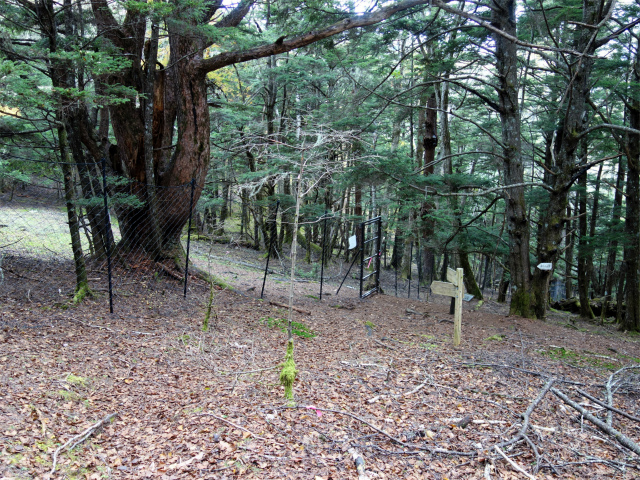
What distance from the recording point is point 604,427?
3588 mm

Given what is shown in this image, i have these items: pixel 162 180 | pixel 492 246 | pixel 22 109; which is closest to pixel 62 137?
pixel 22 109

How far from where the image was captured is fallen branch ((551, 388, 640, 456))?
10.9 ft

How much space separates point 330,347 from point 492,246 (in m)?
→ 6.19

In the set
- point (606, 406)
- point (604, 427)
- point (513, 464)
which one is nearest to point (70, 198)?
point (513, 464)

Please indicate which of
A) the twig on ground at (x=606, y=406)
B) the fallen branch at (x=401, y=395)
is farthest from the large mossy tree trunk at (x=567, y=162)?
the fallen branch at (x=401, y=395)

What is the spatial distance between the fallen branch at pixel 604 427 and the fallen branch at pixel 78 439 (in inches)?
164

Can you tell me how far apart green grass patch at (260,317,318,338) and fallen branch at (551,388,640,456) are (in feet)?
11.5

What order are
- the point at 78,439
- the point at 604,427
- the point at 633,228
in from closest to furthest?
the point at 78,439 → the point at 604,427 → the point at 633,228

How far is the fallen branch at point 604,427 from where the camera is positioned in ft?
10.9

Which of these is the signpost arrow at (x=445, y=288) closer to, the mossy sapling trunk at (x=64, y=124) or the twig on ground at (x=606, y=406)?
the twig on ground at (x=606, y=406)

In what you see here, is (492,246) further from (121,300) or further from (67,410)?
(67,410)

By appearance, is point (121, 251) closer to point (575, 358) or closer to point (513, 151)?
point (575, 358)

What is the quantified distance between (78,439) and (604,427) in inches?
168

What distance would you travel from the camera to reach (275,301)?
838cm
